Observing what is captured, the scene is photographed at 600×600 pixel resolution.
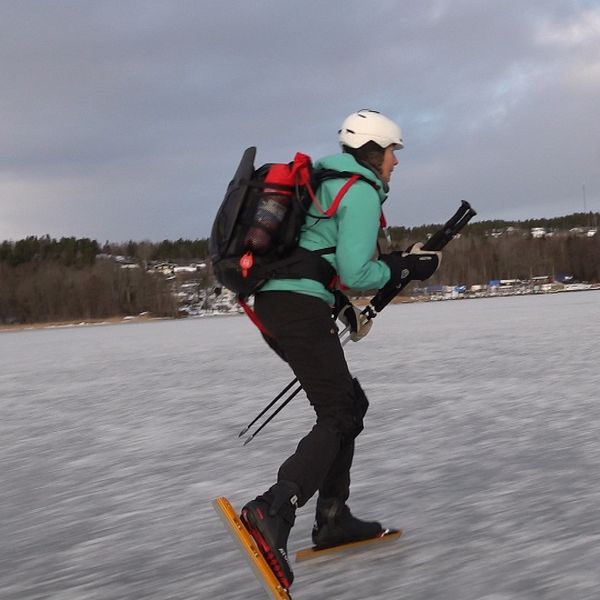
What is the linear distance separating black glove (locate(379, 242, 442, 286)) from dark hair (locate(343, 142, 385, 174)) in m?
0.31

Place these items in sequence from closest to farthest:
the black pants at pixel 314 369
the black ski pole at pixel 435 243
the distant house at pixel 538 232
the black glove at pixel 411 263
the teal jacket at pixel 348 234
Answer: the teal jacket at pixel 348 234 < the black pants at pixel 314 369 < the black glove at pixel 411 263 < the black ski pole at pixel 435 243 < the distant house at pixel 538 232

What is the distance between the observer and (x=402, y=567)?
2529 mm

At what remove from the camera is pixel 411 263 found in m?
2.66

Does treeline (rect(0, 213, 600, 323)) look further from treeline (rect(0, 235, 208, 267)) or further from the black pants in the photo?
the black pants

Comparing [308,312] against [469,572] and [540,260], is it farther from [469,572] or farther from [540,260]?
[540,260]

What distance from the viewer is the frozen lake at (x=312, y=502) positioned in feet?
8.05

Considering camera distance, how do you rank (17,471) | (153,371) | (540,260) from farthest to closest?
(540,260) → (153,371) → (17,471)

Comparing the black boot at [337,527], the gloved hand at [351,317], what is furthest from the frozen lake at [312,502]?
the gloved hand at [351,317]

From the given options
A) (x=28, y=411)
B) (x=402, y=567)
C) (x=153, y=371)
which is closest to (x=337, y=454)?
(x=402, y=567)

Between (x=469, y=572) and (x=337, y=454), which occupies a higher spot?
(x=337, y=454)

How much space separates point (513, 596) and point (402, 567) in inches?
17.4

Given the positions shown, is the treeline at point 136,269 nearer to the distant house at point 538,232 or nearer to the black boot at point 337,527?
the distant house at point 538,232

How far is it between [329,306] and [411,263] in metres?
0.34

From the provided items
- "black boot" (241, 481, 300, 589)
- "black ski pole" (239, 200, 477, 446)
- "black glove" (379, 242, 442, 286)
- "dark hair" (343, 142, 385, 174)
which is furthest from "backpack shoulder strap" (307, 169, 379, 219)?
"black boot" (241, 481, 300, 589)
